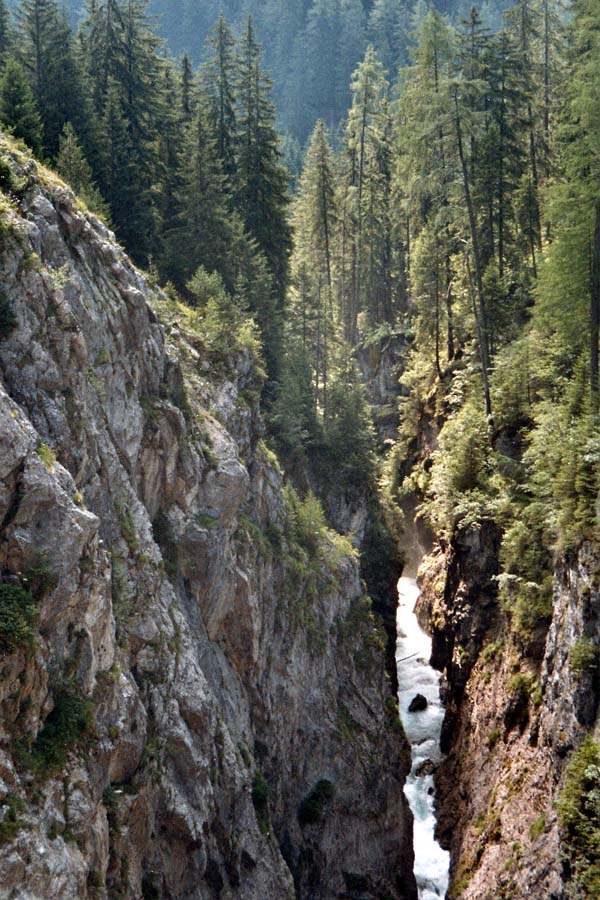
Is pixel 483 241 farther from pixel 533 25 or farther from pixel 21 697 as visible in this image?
pixel 21 697

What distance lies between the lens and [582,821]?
60.6ft

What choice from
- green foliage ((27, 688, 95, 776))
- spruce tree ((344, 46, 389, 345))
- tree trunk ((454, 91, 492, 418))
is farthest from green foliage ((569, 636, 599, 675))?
spruce tree ((344, 46, 389, 345))

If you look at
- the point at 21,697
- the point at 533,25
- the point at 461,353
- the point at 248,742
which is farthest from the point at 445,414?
the point at 21,697

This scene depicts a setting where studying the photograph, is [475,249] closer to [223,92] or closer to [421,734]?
[223,92]

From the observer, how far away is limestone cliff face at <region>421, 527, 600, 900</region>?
20719 mm

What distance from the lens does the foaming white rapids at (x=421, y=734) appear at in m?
26.3

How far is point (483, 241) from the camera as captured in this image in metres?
39.9

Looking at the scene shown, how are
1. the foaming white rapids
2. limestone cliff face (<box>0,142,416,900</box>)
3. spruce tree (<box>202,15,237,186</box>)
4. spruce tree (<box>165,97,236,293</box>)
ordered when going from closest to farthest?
limestone cliff face (<box>0,142,416,900</box>)
the foaming white rapids
spruce tree (<box>165,97,236,293</box>)
spruce tree (<box>202,15,237,186</box>)

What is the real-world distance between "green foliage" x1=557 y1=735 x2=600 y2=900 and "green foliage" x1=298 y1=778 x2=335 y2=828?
7.80 meters

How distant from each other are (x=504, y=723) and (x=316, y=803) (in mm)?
6190

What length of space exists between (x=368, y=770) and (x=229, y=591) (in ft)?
29.5

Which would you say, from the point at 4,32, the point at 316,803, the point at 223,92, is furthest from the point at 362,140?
the point at 316,803

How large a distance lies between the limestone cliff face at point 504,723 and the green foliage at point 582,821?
791 mm

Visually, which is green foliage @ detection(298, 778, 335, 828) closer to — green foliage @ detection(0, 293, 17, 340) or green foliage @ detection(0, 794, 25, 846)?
green foliage @ detection(0, 794, 25, 846)
